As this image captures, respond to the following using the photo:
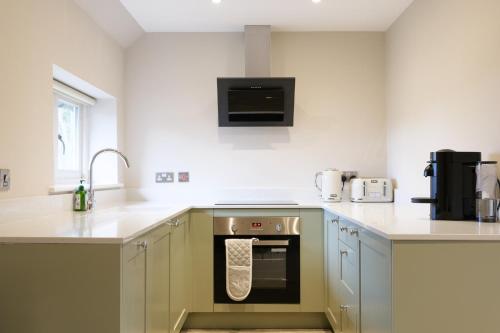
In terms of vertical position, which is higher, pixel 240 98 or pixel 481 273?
pixel 240 98

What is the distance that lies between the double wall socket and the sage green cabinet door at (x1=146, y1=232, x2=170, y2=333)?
28.9 inches

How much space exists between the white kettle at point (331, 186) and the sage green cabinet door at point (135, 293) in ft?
5.97

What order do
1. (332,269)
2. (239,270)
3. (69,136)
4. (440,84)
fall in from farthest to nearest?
(69,136), (239,270), (332,269), (440,84)

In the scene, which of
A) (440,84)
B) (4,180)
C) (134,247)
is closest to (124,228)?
(134,247)

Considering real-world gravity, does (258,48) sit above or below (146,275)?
above

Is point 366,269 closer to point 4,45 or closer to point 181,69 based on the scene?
point 4,45

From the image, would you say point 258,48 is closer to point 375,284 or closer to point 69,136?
point 69,136

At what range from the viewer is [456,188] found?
185cm

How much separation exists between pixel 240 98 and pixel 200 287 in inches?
59.3

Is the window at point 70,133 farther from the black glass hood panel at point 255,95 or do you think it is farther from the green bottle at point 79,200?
the black glass hood panel at point 255,95

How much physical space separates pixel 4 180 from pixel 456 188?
2164 millimetres

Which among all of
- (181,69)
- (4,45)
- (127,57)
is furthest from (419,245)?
(127,57)

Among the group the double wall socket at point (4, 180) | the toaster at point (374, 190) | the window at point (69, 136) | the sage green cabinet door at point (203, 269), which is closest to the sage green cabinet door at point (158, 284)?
the sage green cabinet door at point (203, 269)

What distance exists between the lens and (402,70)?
120 inches
